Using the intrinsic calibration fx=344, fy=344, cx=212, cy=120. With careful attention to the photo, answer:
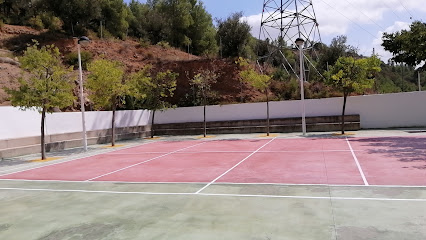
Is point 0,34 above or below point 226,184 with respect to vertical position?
above

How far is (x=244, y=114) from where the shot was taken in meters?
27.9

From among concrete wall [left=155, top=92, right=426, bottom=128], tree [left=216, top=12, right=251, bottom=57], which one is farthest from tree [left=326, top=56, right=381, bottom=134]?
tree [left=216, top=12, right=251, bottom=57]

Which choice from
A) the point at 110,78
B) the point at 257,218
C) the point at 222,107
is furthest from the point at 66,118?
the point at 257,218

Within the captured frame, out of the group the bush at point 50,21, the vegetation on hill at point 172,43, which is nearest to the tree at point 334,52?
the vegetation on hill at point 172,43

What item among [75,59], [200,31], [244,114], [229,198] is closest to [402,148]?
[229,198]

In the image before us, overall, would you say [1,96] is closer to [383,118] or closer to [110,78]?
[110,78]

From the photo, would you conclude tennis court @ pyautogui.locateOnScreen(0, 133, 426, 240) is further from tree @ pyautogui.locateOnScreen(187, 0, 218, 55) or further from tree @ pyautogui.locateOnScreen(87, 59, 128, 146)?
tree @ pyautogui.locateOnScreen(187, 0, 218, 55)

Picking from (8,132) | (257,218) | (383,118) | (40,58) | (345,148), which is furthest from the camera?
(383,118)

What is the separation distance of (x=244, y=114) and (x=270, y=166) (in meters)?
16.6

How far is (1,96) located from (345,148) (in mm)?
22728

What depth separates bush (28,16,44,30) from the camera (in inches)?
1600

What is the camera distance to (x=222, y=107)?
28531mm

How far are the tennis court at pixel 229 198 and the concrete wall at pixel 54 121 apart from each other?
538cm

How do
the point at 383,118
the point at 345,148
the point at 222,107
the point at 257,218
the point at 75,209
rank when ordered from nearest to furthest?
the point at 257,218 < the point at 75,209 < the point at 345,148 < the point at 383,118 < the point at 222,107
